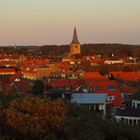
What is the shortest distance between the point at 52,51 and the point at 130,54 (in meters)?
35.4

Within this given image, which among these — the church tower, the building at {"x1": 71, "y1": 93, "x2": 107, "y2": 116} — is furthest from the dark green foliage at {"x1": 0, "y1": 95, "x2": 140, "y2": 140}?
the church tower

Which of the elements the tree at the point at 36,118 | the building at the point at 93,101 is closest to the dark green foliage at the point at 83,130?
the tree at the point at 36,118

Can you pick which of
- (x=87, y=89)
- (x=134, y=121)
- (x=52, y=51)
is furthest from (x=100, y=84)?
(x=52, y=51)

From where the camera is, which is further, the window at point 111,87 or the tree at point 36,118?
the window at point 111,87

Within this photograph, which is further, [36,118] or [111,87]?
[111,87]

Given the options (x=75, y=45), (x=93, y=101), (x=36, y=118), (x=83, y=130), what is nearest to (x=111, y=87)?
(x=93, y=101)

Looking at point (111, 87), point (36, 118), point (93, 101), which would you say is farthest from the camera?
point (111, 87)

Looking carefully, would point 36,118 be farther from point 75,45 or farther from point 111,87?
point 75,45

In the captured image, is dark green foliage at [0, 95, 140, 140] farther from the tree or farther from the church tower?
the church tower

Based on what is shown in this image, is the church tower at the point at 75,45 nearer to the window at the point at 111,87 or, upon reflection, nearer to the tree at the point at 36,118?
the window at the point at 111,87

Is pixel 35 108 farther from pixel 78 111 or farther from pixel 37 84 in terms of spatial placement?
pixel 37 84

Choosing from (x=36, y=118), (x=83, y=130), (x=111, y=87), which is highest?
(x=36, y=118)

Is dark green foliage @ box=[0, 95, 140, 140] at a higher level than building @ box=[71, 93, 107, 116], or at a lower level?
higher

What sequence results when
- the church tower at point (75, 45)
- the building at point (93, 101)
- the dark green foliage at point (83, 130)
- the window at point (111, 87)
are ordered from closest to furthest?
the dark green foliage at point (83, 130) < the building at point (93, 101) < the window at point (111, 87) < the church tower at point (75, 45)
